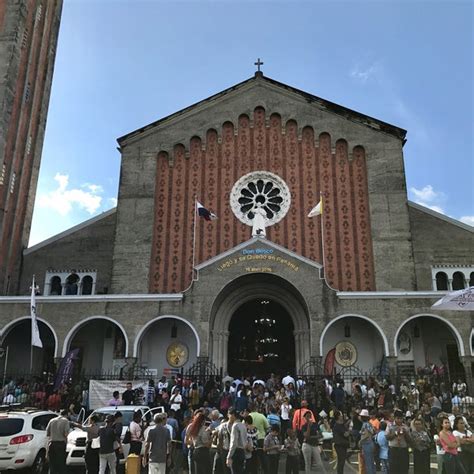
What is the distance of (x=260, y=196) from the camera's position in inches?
1094

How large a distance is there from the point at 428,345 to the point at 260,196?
38.0 ft

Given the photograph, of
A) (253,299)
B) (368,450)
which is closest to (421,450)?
(368,450)

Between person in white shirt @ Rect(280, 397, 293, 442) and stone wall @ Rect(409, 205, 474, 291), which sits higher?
stone wall @ Rect(409, 205, 474, 291)

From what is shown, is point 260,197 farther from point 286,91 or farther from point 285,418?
point 285,418

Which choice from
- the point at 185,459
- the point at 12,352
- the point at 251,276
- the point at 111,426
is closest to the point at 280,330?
the point at 251,276

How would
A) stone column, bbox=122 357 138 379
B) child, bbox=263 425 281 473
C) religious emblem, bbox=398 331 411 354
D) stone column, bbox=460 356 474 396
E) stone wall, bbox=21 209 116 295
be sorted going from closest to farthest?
child, bbox=263 425 281 473, stone column, bbox=460 356 474 396, stone column, bbox=122 357 138 379, religious emblem, bbox=398 331 411 354, stone wall, bbox=21 209 116 295

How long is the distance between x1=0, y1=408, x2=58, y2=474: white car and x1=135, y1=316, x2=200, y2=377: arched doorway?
11.2 metres

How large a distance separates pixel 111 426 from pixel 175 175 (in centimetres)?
1949

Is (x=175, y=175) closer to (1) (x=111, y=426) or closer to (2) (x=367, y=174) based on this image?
(2) (x=367, y=174)

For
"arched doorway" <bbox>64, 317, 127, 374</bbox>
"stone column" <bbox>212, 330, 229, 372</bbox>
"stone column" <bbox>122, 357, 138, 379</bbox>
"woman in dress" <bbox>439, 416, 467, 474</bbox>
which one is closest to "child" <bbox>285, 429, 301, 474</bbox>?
"woman in dress" <bbox>439, 416, 467, 474</bbox>

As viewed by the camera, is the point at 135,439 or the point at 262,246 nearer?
the point at 135,439

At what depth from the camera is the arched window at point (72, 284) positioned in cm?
2816

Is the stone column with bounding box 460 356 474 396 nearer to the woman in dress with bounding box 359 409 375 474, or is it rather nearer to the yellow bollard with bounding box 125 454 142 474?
the woman in dress with bounding box 359 409 375 474

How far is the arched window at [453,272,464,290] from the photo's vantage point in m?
26.5
